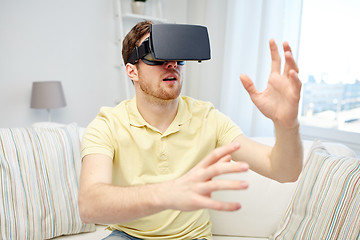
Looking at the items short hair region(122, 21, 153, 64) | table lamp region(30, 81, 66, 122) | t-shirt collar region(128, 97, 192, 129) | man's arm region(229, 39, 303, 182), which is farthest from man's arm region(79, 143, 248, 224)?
table lamp region(30, 81, 66, 122)

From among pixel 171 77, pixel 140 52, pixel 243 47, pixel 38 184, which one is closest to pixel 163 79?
pixel 171 77

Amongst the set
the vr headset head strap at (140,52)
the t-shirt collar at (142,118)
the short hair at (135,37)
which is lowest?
the t-shirt collar at (142,118)

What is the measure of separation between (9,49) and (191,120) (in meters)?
1.75

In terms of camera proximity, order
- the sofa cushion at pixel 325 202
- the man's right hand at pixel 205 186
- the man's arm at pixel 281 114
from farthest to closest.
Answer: the sofa cushion at pixel 325 202 → the man's arm at pixel 281 114 → the man's right hand at pixel 205 186

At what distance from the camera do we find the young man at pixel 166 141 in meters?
0.94

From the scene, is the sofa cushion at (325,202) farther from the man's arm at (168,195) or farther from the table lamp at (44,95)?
the table lamp at (44,95)

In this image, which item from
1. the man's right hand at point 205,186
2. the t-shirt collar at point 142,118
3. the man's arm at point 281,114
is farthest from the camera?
the t-shirt collar at point 142,118

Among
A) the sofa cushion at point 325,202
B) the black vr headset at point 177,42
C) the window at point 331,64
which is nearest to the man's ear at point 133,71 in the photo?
the black vr headset at point 177,42

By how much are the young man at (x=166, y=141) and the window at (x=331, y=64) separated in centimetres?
141

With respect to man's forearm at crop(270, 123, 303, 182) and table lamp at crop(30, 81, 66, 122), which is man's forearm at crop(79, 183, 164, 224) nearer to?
man's forearm at crop(270, 123, 303, 182)

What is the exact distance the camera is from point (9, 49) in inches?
93.1

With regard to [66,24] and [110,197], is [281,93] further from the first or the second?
[66,24]

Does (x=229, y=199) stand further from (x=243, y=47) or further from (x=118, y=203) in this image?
(x=243, y=47)

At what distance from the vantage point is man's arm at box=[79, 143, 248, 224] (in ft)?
2.12
